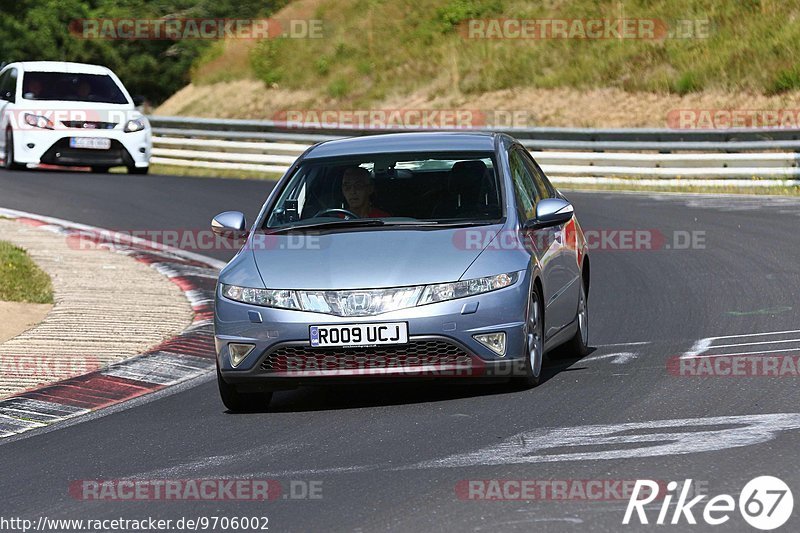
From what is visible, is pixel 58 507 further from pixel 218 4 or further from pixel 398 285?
pixel 218 4

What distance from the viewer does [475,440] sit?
732cm

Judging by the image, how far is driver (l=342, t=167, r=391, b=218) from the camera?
30.7ft

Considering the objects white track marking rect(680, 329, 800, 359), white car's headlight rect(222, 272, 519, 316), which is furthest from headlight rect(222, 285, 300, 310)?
white track marking rect(680, 329, 800, 359)

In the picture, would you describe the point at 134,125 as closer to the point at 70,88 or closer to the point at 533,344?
the point at 70,88

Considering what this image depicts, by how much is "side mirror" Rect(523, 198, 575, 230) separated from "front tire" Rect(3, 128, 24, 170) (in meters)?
17.0

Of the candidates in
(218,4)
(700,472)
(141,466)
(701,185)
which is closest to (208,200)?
(701,185)

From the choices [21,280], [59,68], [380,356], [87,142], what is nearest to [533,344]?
[380,356]

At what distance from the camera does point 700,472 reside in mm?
6277

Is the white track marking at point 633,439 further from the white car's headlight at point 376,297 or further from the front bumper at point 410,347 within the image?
the white car's headlight at point 376,297

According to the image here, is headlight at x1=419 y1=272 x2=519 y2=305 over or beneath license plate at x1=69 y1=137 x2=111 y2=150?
over

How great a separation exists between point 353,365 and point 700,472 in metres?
2.53

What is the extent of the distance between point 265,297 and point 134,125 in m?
16.6

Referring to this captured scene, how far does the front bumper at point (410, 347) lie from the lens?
324 inches

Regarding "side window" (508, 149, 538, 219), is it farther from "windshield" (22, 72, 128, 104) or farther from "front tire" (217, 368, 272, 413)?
"windshield" (22, 72, 128, 104)
